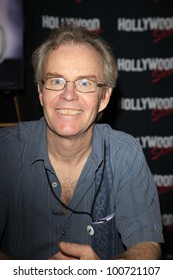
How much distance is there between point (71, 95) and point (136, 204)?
498mm

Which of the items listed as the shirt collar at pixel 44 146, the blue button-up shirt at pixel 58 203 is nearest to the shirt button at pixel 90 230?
the blue button-up shirt at pixel 58 203

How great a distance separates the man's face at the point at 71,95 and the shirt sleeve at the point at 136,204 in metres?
0.24

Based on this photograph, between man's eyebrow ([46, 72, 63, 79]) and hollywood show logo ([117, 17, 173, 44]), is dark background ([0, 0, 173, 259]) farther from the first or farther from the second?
man's eyebrow ([46, 72, 63, 79])

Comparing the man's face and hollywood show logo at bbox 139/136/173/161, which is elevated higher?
the man's face

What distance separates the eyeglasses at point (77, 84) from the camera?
1.38 m

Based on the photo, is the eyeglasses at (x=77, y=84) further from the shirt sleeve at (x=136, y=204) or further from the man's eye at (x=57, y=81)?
the shirt sleeve at (x=136, y=204)

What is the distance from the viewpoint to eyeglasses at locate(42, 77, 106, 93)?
4.54 ft

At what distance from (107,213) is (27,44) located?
1.57 meters

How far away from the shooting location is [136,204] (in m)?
1.33

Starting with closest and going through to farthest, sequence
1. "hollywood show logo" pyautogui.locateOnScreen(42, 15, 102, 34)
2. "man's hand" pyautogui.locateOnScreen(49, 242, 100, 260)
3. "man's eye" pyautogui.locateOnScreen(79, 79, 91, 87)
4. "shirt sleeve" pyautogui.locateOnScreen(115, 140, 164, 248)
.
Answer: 1. "man's hand" pyautogui.locateOnScreen(49, 242, 100, 260)
2. "shirt sleeve" pyautogui.locateOnScreen(115, 140, 164, 248)
3. "man's eye" pyautogui.locateOnScreen(79, 79, 91, 87)
4. "hollywood show logo" pyautogui.locateOnScreen(42, 15, 102, 34)

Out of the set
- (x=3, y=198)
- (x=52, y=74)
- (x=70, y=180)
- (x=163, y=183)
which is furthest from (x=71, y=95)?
(x=163, y=183)

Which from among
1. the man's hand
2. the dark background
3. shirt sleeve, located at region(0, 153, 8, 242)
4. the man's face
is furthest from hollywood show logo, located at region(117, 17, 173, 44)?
the man's hand

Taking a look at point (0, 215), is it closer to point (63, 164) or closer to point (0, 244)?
point (0, 244)
